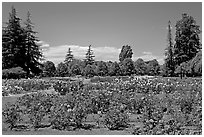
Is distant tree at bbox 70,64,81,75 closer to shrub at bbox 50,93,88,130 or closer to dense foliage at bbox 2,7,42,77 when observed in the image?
dense foliage at bbox 2,7,42,77

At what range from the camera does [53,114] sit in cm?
705

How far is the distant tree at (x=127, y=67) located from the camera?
3591cm

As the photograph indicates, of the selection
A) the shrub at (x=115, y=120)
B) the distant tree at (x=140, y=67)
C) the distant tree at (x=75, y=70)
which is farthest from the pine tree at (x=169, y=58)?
the shrub at (x=115, y=120)

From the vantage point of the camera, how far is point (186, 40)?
30344 millimetres

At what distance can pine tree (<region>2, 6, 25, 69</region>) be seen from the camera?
79.5ft

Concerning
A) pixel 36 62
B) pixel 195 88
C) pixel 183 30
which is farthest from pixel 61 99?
pixel 183 30

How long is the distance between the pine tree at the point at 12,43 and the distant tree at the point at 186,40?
1331 cm

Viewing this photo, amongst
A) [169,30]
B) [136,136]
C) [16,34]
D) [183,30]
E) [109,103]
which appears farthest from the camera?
[169,30]

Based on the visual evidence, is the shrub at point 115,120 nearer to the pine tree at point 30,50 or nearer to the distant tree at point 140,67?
the pine tree at point 30,50

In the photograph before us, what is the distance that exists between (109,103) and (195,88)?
4.73 m

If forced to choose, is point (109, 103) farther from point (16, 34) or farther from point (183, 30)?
point (183, 30)

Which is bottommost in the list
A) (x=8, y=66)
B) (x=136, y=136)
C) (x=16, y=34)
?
(x=136, y=136)

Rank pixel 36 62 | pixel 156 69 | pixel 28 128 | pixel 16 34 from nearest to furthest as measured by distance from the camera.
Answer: pixel 28 128
pixel 16 34
pixel 36 62
pixel 156 69

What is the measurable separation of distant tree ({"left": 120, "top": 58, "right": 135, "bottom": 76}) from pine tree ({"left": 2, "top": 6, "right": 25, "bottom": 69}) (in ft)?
43.3
